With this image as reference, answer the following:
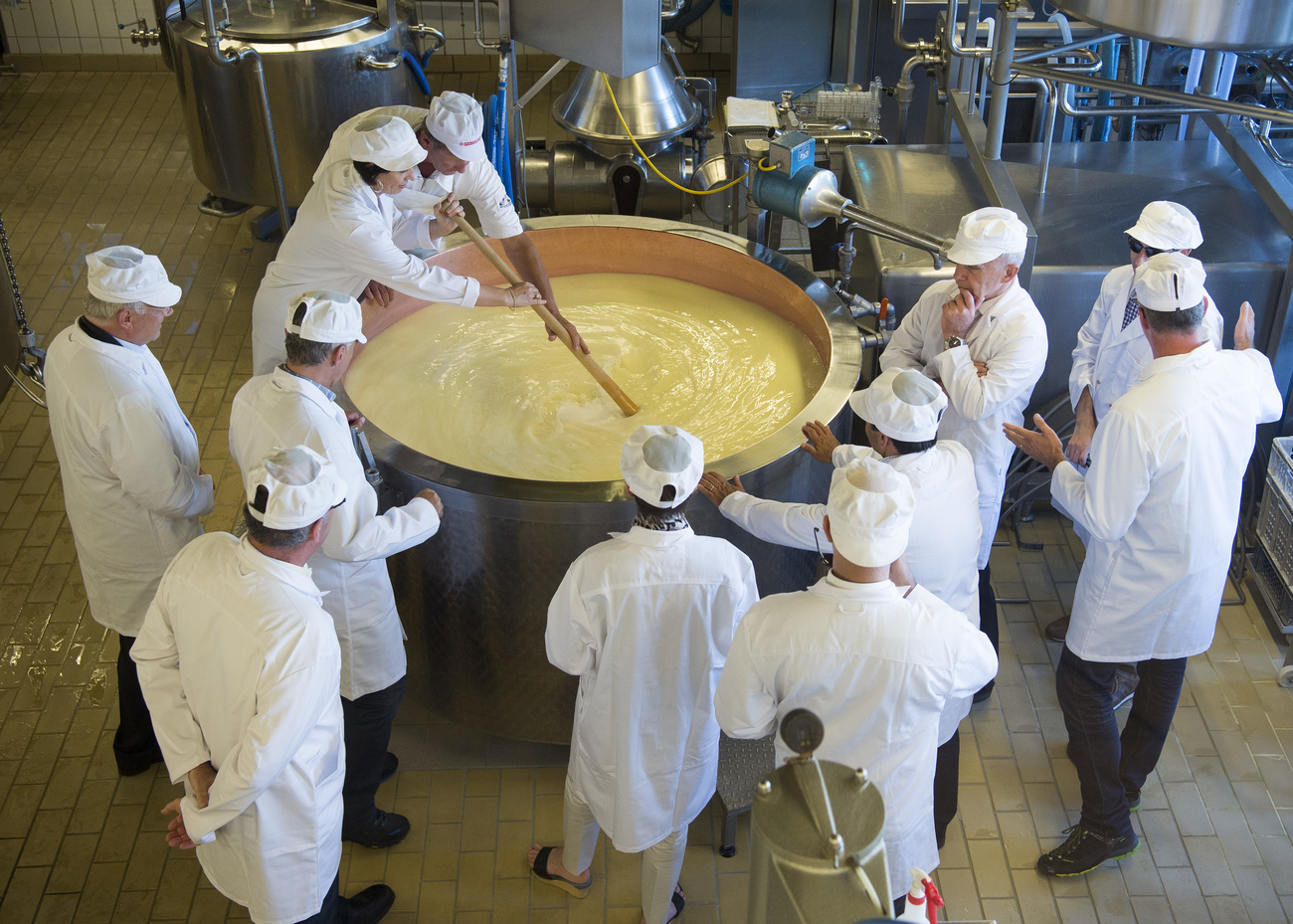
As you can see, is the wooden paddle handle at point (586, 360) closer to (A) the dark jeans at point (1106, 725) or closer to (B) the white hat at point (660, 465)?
(B) the white hat at point (660, 465)

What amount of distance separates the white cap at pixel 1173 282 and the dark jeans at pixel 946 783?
0.95 m

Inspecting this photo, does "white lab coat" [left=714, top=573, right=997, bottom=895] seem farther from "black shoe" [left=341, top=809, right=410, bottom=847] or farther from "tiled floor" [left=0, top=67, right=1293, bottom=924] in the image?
"black shoe" [left=341, top=809, right=410, bottom=847]

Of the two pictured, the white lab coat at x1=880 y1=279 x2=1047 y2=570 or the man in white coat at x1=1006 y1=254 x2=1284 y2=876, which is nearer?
the man in white coat at x1=1006 y1=254 x2=1284 y2=876

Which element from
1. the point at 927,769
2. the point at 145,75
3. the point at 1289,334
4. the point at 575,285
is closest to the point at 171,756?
the point at 927,769

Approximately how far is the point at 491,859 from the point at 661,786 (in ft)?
1.94

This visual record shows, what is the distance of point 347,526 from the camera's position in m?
2.12

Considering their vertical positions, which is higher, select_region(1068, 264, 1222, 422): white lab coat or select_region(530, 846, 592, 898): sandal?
select_region(1068, 264, 1222, 422): white lab coat

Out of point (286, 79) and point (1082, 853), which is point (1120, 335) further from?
point (286, 79)

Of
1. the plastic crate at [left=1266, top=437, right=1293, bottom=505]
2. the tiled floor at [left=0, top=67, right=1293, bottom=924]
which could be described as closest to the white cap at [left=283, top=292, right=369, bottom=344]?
the tiled floor at [left=0, top=67, right=1293, bottom=924]

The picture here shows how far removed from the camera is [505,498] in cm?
236

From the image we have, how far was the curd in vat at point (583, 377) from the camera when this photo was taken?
9.07 feet

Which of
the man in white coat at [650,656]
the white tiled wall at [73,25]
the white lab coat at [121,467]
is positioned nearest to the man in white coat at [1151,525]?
the man in white coat at [650,656]

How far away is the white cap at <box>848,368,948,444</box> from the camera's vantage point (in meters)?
2.07

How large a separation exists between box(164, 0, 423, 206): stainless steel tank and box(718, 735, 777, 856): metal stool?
9.87ft
